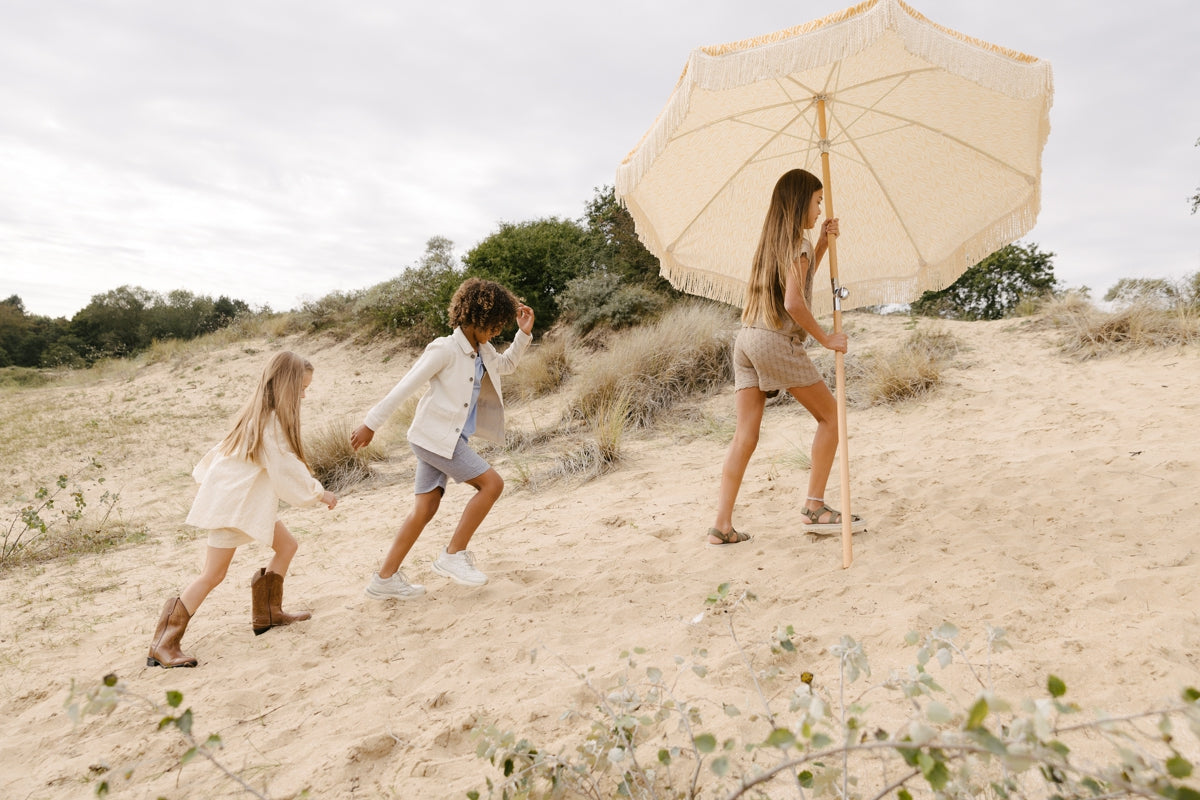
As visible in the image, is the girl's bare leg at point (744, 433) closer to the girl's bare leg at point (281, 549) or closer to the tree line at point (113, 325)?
the girl's bare leg at point (281, 549)

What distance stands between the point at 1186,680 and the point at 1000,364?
230 inches

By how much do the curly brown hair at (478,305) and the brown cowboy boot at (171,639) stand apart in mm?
1865

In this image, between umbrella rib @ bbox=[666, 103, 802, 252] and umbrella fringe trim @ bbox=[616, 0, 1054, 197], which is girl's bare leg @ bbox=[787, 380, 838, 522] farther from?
umbrella fringe trim @ bbox=[616, 0, 1054, 197]

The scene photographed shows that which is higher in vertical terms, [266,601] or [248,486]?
[248,486]

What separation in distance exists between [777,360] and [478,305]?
62.3 inches

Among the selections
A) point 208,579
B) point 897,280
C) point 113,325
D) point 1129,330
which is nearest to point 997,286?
point 1129,330

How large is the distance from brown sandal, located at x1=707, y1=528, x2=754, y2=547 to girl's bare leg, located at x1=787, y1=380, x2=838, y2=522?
40 centimetres

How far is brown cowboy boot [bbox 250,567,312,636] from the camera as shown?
3.60 m

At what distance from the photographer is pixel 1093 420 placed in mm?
5469

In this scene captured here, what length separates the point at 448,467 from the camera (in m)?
3.63

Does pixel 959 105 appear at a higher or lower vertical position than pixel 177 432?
higher

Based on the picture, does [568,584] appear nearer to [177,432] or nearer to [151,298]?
[177,432]

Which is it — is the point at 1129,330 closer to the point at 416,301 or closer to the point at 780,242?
the point at 780,242

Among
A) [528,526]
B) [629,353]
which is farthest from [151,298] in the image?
[528,526]
